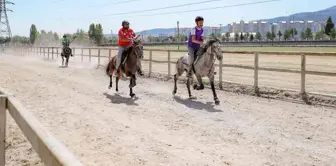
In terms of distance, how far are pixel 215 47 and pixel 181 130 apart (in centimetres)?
380

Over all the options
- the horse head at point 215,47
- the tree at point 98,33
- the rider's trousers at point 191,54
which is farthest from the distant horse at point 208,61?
the tree at point 98,33

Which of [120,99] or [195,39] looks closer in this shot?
[195,39]

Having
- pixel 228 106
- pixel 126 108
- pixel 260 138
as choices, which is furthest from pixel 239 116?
pixel 126 108

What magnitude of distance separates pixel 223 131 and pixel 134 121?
6.25 ft

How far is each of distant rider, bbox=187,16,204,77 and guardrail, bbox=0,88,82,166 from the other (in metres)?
7.30

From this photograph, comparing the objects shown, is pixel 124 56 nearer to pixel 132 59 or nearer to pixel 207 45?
pixel 132 59

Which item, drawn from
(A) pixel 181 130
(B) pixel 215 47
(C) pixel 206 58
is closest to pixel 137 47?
(C) pixel 206 58

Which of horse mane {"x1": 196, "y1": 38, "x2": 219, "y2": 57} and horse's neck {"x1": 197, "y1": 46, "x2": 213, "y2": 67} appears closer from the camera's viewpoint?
horse mane {"x1": 196, "y1": 38, "x2": 219, "y2": 57}

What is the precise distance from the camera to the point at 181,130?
747cm

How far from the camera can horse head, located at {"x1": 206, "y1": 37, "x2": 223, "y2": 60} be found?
1058 centimetres

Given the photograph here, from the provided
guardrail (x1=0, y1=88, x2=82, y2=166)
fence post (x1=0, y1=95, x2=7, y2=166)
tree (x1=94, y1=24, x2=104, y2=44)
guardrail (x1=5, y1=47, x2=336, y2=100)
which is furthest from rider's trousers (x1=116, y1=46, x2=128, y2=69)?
tree (x1=94, y1=24, x2=104, y2=44)

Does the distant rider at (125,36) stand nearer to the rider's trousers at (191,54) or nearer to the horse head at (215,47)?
the rider's trousers at (191,54)

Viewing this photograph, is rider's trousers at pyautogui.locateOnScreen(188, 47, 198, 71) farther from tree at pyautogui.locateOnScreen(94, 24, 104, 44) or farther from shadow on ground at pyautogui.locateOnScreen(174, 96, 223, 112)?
tree at pyautogui.locateOnScreen(94, 24, 104, 44)

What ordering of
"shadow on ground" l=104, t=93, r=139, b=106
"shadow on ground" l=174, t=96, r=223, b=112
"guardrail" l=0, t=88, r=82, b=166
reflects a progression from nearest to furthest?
"guardrail" l=0, t=88, r=82, b=166
"shadow on ground" l=174, t=96, r=223, b=112
"shadow on ground" l=104, t=93, r=139, b=106
